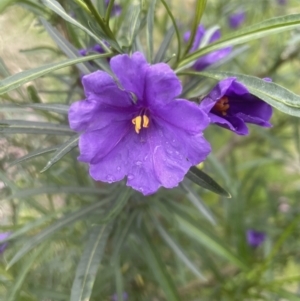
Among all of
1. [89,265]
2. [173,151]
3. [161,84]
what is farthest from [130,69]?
[89,265]

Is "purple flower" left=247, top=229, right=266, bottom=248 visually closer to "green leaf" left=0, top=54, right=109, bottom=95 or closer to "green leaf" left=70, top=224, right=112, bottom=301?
"green leaf" left=70, top=224, right=112, bottom=301

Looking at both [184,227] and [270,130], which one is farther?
[270,130]

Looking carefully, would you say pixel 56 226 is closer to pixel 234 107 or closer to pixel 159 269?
pixel 159 269

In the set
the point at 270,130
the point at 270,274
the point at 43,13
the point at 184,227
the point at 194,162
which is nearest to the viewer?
the point at 194,162

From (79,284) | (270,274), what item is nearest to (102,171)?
(79,284)

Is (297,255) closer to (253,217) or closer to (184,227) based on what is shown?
(253,217)

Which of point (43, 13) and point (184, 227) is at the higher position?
point (43, 13)

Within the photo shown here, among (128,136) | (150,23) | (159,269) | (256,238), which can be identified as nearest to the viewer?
(128,136)

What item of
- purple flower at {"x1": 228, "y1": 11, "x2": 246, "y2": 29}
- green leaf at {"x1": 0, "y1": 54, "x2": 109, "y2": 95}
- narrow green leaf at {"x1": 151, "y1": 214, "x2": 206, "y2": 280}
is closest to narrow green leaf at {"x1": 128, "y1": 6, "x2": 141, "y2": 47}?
green leaf at {"x1": 0, "y1": 54, "x2": 109, "y2": 95}

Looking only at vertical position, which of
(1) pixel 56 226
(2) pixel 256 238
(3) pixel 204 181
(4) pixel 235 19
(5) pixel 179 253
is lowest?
(2) pixel 256 238

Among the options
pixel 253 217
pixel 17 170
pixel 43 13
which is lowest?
pixel 253 217
